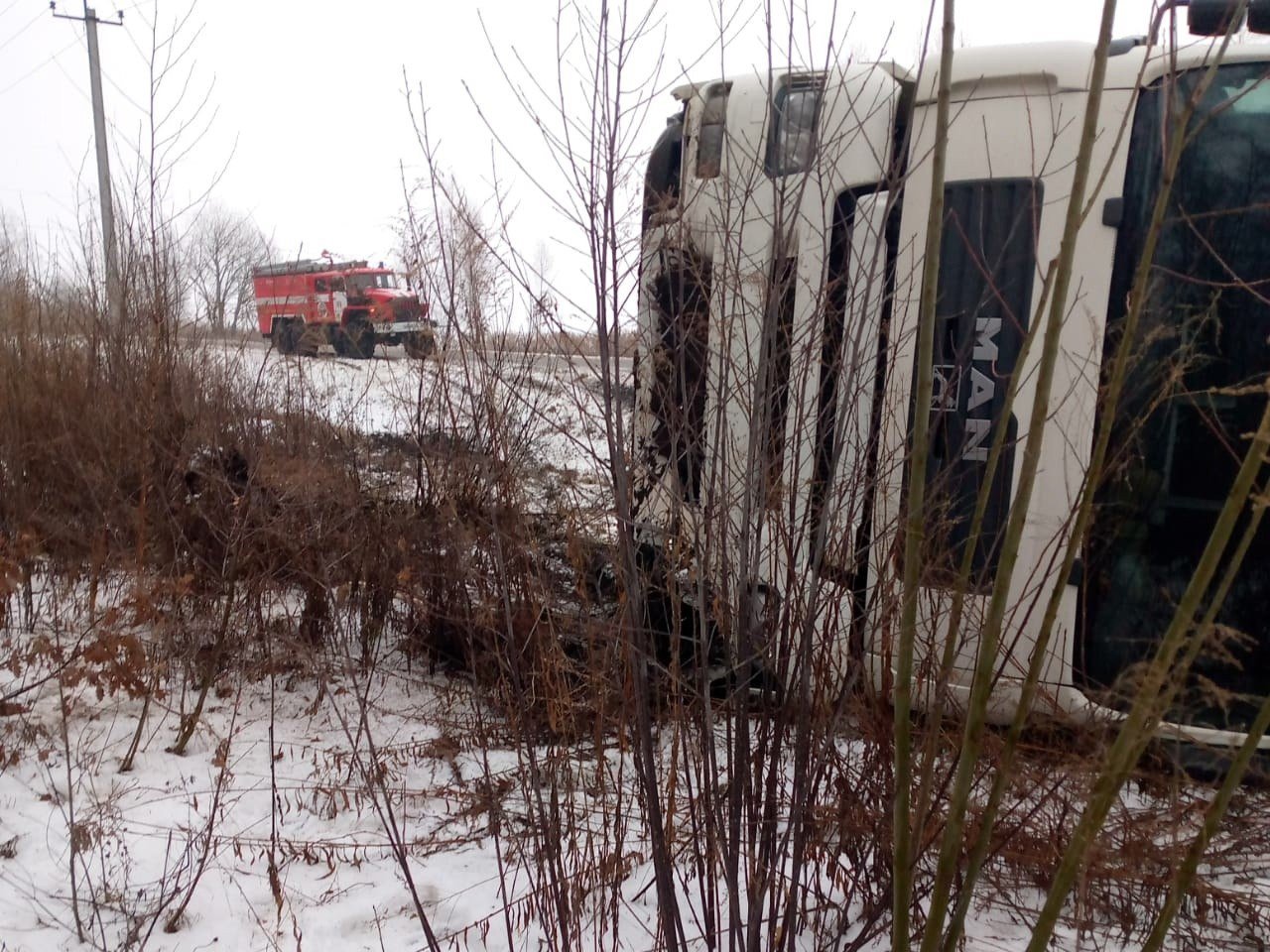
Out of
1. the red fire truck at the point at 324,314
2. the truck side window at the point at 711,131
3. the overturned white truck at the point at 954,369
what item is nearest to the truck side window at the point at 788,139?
the overturned white truck at the point at 954,369

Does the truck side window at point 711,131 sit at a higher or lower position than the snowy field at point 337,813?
higher

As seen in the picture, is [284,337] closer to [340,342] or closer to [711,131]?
[340,342]

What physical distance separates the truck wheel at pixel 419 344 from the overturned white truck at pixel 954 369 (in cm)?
157

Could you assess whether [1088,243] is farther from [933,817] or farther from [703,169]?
[933,817]

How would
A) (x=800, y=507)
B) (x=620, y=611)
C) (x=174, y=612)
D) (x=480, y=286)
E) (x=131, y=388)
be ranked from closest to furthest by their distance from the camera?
(x=800, y=507) < (x=620, y=611) < (x=480, y=286) < (x=174, y=612) < (x=131, y=388)

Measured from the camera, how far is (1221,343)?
3.25m

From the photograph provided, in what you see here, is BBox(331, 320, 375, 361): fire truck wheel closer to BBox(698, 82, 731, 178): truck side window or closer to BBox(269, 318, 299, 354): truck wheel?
BBox(269, 318, 299, 354): truck wheel

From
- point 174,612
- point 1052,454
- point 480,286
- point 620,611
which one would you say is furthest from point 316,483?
point 1052,454

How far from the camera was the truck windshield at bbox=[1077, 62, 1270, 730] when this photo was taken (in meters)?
3.19

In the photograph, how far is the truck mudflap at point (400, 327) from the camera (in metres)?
4.52

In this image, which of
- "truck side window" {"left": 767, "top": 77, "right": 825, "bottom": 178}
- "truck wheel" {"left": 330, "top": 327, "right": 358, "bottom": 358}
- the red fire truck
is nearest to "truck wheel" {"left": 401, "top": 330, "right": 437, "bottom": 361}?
the red fire truck

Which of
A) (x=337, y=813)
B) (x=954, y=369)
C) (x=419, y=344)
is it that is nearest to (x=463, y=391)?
(x=419, y=344)

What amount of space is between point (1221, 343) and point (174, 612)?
483 centimetres

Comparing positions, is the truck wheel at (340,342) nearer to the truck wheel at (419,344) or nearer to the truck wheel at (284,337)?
the truck wheel at (284,337)
